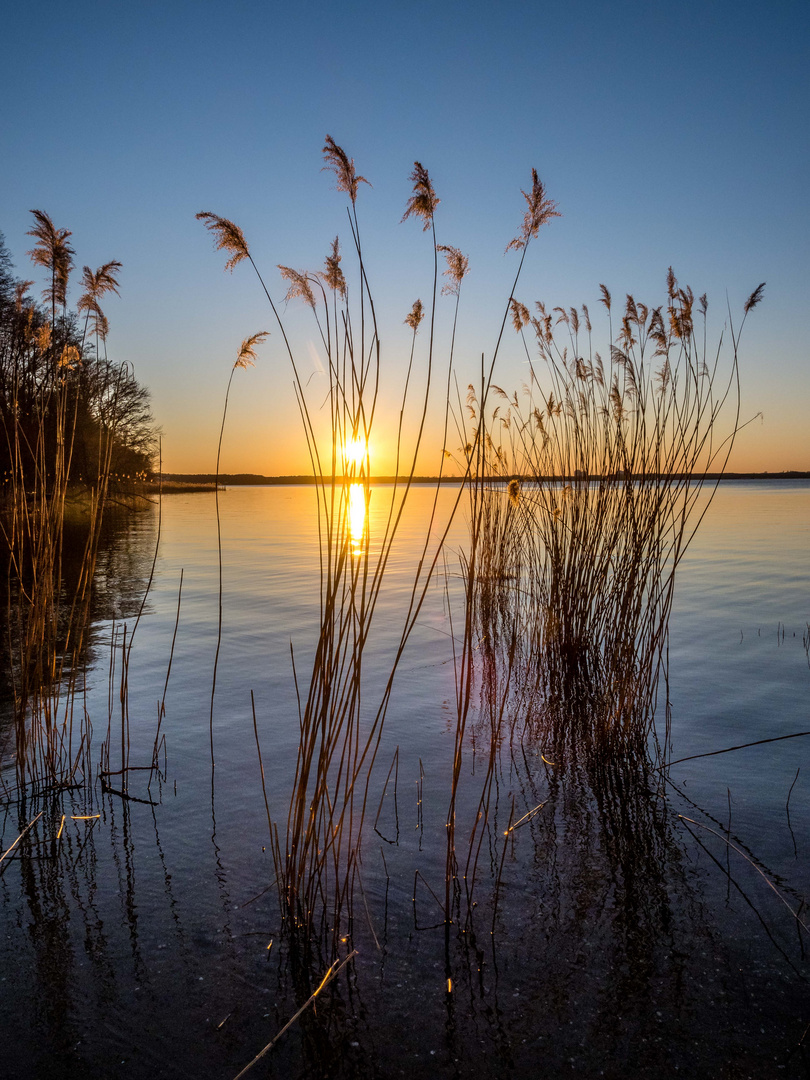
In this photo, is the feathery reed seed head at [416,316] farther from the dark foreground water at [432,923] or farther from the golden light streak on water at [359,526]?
the dark foreground water at [432,923]

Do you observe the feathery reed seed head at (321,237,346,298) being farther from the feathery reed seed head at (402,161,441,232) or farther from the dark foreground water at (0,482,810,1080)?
the dark foreground water at (0,482,810,1080)

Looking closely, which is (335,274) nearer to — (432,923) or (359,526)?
(432,923)

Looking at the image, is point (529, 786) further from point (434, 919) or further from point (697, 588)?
point (697, 588)

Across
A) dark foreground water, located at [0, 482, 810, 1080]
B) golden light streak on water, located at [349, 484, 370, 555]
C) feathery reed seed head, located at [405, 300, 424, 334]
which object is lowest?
dark foreground water, located at [0, 482, 810, 1080]

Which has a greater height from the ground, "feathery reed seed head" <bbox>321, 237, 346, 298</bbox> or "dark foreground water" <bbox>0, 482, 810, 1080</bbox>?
"feathery reed seed head" <bbox>321, 237, 346, 298</bbox>

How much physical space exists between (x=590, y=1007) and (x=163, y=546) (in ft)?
40.5

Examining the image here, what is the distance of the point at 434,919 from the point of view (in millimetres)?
1801

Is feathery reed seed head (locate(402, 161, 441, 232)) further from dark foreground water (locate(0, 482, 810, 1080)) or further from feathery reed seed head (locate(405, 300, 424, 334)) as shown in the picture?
dark foreground water (locate(0, 482, 810, 1080))

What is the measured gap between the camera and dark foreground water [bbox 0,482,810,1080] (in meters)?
1.41

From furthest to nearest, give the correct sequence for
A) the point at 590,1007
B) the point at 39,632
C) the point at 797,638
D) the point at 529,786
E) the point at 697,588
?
the point at 697,588, the point at 797,638, the point at 529,786, the point at 39,632, the point at 590,1007

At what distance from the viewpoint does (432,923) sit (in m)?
1.78

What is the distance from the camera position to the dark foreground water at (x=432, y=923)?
141 centimetres

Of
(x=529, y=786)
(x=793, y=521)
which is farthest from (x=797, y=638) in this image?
(x=793, y=521)

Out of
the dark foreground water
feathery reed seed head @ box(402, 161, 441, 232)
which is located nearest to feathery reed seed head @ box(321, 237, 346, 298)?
feathery reed seed head @ box(402, 161, 441, 232)
